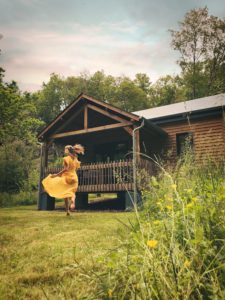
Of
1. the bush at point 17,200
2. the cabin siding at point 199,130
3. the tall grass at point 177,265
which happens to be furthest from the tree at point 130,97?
the tall grass at point 177,265

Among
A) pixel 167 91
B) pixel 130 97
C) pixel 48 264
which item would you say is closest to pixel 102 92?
pixel 130 97

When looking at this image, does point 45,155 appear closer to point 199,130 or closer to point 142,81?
point 199,130

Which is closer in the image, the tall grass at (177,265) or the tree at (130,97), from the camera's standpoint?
the tall grass at (177,265)

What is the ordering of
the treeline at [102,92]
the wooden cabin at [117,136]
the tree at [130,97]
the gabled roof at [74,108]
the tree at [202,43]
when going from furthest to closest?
the tree at [130,97], the tree at [202,43], the treeline at [102,92], the gabled roof at [74,108], the wooden cabin at [117,136]

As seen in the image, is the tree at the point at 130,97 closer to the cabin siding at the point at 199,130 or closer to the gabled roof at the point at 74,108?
the cabin siding at the point at 199,130

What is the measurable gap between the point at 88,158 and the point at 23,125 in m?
7.57

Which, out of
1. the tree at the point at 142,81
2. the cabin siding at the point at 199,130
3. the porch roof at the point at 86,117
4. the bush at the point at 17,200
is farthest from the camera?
the tree at the point at 142,81

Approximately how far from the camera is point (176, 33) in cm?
3259

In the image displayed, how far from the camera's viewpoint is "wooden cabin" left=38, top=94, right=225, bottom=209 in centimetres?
1182

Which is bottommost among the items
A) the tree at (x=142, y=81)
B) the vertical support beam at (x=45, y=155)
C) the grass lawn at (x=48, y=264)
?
the grass lawn at (x=48, y=264)

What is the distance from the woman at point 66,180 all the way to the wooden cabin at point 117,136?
2.98 m

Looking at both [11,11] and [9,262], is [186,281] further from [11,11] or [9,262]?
[11,11]

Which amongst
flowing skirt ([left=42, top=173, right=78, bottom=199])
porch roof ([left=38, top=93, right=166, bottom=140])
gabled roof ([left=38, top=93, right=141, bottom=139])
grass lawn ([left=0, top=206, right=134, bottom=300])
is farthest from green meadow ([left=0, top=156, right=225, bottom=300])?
gabled roof ([left=38, top=93, right=141, bottom=139])

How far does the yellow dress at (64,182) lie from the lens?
8.48m
